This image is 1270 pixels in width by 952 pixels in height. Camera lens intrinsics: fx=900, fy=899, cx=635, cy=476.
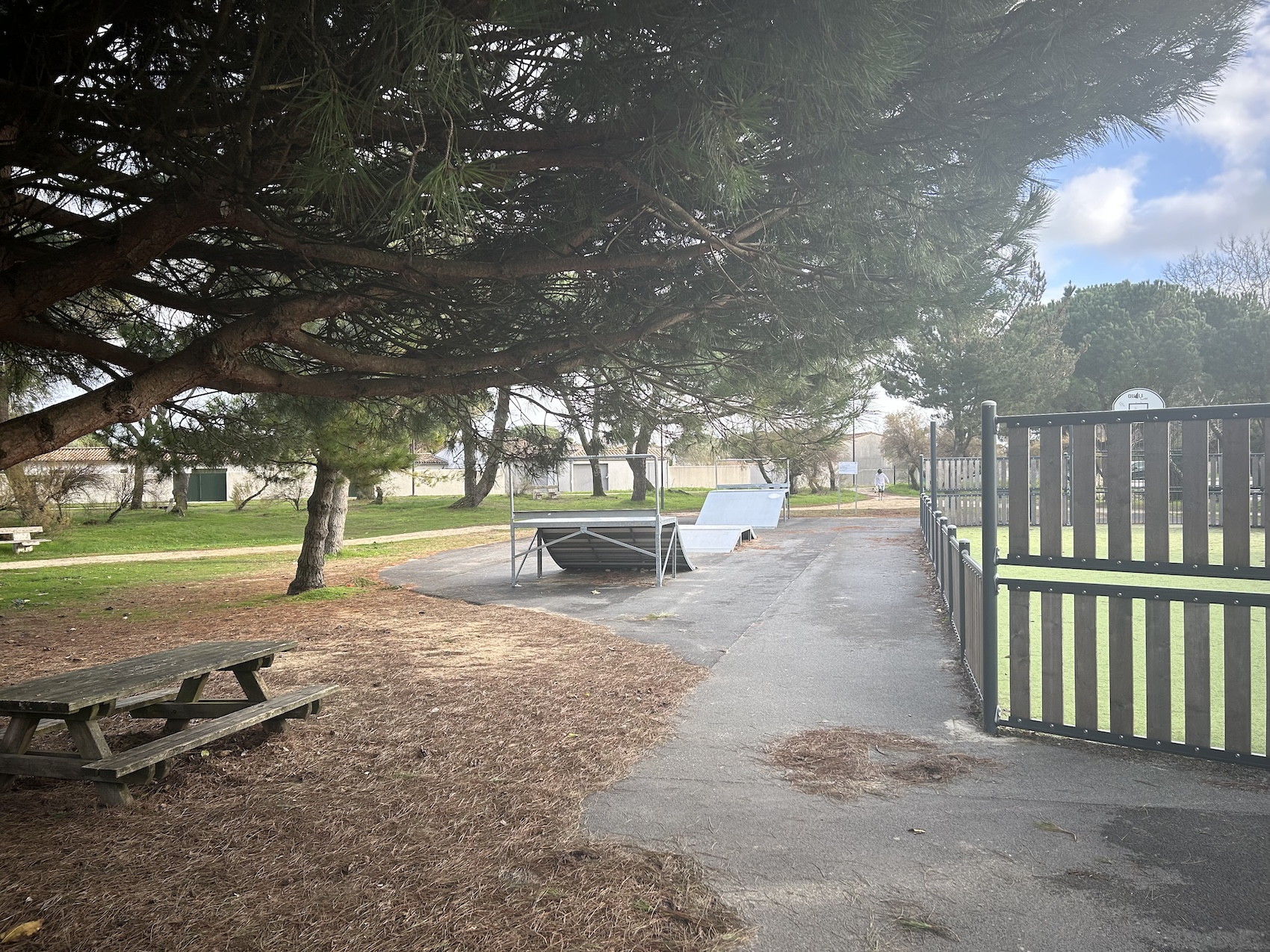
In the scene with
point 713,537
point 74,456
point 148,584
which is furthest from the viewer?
point 74,456

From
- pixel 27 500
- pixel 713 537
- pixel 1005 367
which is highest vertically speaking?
pixel 1005 367

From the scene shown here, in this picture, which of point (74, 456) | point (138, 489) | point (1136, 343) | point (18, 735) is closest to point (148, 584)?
point (18, 735)

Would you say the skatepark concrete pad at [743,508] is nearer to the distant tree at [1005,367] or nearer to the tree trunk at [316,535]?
the tree trunk at [316,535]

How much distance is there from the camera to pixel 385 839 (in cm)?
358

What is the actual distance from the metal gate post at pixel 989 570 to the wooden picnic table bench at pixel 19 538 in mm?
20979

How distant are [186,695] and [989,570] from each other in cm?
452

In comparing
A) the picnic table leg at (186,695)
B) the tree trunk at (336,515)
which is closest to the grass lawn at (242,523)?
the tree trunk at (336,515)

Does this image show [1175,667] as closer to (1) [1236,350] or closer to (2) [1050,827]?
(2) [1050,827]

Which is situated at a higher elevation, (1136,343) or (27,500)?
(1136,343)

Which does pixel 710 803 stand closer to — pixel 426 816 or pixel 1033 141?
pixel 426 816

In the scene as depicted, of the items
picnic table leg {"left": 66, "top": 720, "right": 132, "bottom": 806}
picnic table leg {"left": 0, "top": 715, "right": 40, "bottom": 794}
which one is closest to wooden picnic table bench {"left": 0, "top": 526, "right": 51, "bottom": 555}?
picnic table leg {"left": 0, "top": 715, "right": 40, "bottom": 794}

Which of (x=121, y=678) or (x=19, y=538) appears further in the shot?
(x=19, y=538)

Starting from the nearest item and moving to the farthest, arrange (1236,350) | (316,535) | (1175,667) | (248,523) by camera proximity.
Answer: (1175,667), (316,535), (248,523), (1236,350)

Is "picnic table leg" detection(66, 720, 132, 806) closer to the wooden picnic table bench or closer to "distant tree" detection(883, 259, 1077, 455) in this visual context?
the wooden picnic table bench
